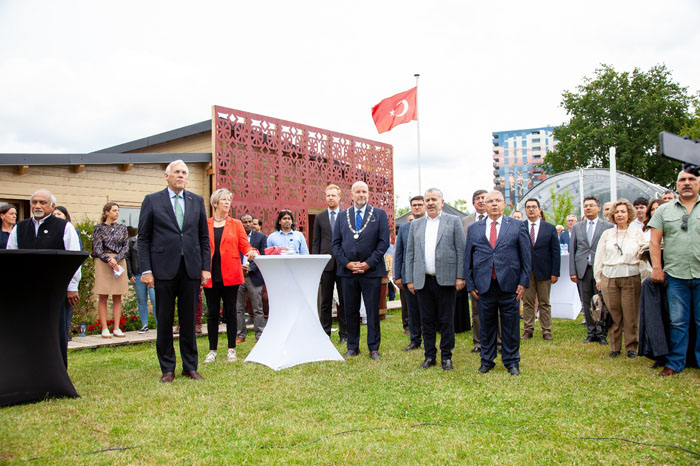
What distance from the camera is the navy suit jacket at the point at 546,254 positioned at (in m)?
7.77

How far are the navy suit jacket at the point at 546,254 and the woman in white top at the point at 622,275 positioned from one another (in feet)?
4.04

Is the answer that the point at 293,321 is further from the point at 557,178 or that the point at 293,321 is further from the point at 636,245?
the point at 557,178

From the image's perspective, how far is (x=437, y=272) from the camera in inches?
226

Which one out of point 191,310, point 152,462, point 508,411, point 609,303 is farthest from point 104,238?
point 609,303

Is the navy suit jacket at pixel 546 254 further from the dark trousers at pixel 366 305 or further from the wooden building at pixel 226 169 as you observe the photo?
the wooden building at pixel 226 169

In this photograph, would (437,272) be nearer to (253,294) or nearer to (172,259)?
(172,259)

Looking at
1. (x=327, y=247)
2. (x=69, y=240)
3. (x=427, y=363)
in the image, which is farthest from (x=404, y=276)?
(x=69, y=240)

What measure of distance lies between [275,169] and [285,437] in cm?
839

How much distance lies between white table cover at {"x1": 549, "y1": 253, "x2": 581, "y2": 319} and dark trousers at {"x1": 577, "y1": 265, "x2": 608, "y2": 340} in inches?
95.0

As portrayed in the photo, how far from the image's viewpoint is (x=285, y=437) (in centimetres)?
342

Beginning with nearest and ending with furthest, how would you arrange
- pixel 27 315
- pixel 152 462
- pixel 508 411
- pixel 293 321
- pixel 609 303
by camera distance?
pixel 152 462
pixel 508 411
pixel 27 315
pixel 293 321
pixel 609 303

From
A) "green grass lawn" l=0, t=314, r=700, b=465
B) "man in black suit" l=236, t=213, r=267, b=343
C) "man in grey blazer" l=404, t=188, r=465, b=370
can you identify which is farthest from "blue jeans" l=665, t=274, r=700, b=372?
"man in black suit" l=236, t=213, r=267, b=343

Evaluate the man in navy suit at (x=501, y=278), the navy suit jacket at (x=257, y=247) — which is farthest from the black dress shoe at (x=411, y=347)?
the navy suit jacket at (x=257, y=247)

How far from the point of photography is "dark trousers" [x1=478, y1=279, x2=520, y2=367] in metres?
5.45
